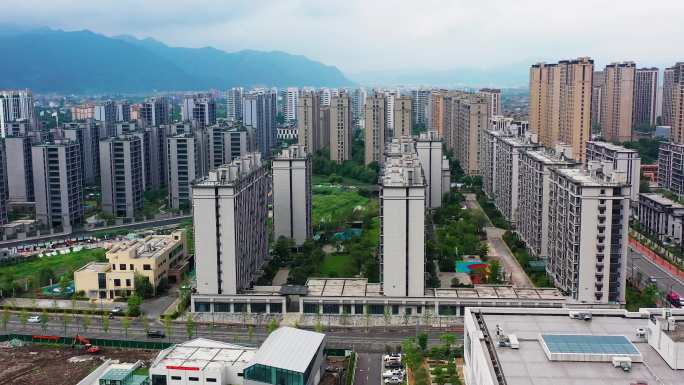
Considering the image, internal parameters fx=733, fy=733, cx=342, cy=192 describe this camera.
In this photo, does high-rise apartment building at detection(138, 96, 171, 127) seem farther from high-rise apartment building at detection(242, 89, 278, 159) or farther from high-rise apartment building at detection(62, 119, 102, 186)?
high-rise apartment building at detection(62, 119, 102, 186)

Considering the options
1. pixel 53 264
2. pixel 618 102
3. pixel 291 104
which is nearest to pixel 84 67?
pixel 291 104

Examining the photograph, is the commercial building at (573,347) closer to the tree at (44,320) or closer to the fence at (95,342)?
the fence at (95,342)

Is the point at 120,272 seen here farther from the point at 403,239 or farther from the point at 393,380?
the point at 393,380

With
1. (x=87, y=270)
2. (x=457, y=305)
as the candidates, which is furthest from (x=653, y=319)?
(x=87, y=270)

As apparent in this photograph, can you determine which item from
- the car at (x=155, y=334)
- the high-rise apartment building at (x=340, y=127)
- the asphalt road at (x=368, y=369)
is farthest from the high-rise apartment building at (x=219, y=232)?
the high-rise apartment building at (x=340, y=127)

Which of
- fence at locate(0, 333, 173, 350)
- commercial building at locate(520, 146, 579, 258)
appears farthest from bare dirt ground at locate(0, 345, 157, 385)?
commercial building at locate(520, 146, 579, 258)

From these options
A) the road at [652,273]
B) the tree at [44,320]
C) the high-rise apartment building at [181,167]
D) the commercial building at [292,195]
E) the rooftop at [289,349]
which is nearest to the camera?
the rooftop at [289,349]

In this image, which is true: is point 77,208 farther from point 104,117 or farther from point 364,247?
point 104,117
